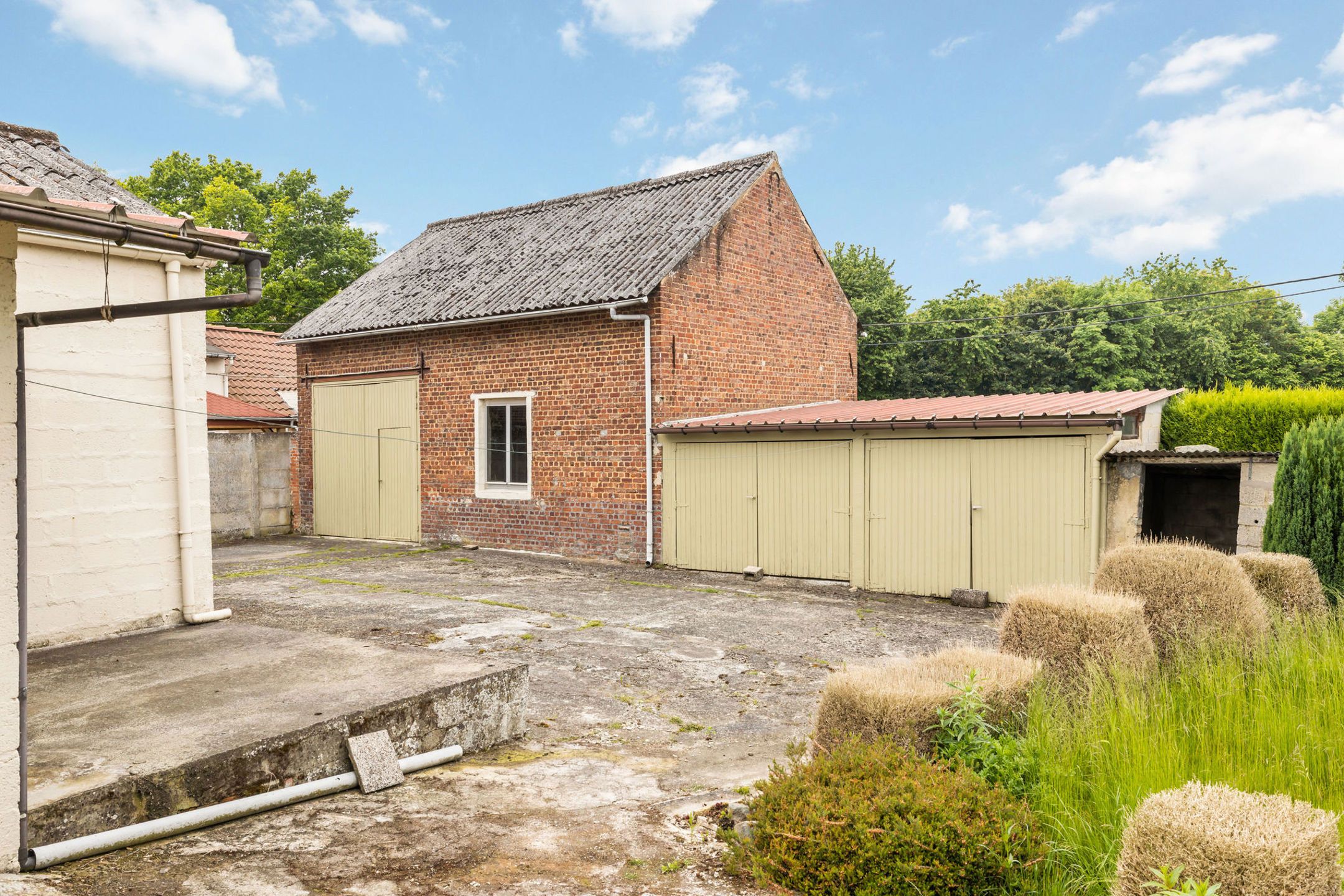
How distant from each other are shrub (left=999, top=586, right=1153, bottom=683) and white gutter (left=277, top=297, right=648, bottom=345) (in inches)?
344

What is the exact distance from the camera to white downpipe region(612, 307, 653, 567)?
1330 centimetres

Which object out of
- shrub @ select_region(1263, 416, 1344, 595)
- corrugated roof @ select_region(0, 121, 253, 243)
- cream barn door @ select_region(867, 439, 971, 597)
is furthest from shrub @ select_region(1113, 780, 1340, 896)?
cream barn door @ select_region(867, 439, 971, 597)

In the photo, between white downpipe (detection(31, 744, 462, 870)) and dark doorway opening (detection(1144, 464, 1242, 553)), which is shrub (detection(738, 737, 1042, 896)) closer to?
white downpipe (detection(31, 744, 462, 870))

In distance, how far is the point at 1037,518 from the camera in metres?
10.3

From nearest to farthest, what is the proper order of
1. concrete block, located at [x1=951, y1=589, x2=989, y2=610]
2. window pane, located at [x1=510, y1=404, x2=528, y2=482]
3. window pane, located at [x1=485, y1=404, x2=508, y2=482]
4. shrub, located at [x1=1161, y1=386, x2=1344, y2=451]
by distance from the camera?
concrete block, located at [x1=951, y1=589, x2=989, y2=610] < shrub, located at [x1=1161, y1=386, x2=1344, y2=451] < window pane, located at [x1=510, y1=404, x2=528, y2=482] < window pane, located at [x1=485, y1=404, x2=508, y2=482]

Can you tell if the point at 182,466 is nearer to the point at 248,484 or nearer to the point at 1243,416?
the point at 248,484

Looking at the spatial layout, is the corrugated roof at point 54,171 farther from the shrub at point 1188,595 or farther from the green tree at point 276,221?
the green tree at point 276,221

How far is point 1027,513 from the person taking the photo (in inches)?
409

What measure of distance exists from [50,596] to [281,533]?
11.8 metres

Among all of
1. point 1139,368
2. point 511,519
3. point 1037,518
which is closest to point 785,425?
point 1037,518

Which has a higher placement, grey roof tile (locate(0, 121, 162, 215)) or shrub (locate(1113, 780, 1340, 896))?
grey roof tile (locate(0, 121, 162, 215))

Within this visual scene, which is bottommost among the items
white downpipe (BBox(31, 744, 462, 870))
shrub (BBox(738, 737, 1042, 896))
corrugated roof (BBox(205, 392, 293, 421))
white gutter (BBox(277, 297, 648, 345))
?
white downpipe (BBox(31, 744, 462, 870))

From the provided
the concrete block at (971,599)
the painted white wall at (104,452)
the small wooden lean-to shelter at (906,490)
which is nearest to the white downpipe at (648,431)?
the small wooden lean-to shelter at (906,490)

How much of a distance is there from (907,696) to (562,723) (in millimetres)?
2677
